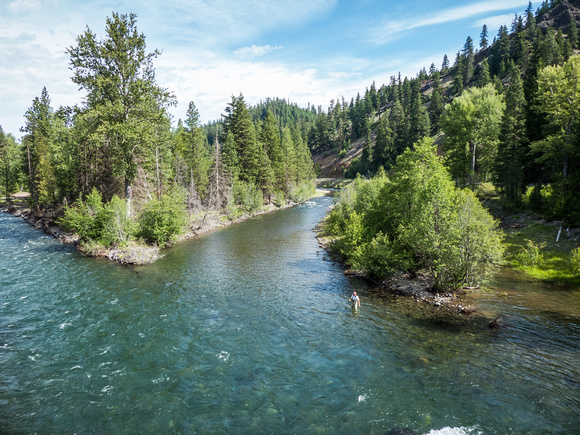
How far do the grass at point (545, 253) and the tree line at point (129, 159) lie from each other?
125ft

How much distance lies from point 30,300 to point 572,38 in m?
143

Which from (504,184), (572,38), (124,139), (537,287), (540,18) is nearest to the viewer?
(537,287)

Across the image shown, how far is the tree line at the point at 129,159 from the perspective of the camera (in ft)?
113

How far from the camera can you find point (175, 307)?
2103cm

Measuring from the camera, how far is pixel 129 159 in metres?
36.3

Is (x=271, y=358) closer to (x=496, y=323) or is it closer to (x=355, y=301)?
(x=355, y=301)

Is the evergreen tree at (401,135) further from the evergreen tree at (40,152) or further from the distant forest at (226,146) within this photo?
the evergreen tree at (40,152)

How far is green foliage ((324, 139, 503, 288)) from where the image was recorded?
20.8 meters

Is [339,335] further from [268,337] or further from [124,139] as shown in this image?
[124,139]

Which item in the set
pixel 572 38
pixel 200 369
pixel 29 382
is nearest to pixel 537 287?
pixel 200 369

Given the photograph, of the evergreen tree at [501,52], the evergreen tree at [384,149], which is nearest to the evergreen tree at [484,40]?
the evergreen tree at [501,52]

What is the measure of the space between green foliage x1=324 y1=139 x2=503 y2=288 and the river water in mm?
2855

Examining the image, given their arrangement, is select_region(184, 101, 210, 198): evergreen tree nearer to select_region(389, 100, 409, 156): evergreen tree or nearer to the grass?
the grass

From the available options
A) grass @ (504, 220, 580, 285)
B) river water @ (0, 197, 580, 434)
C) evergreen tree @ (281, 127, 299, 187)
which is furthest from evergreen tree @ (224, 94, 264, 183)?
grass @ (504, 220, 580, 285)
